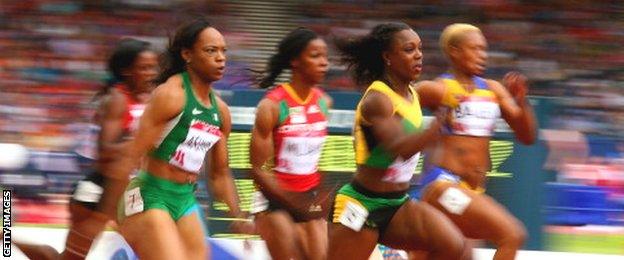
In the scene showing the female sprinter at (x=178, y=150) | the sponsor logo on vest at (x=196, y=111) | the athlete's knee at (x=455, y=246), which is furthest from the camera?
the athlete's knee at (x=455, y=246)

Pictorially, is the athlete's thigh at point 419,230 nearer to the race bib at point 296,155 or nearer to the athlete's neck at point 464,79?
the race bib at point 296,155

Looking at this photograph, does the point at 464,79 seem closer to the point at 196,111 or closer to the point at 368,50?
the point at 368,50

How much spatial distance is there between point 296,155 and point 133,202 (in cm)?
169

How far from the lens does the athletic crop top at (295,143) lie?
781 cm

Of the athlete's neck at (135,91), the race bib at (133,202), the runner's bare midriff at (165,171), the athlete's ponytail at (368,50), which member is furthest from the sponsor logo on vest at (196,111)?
the athlete's neck at (135,91)

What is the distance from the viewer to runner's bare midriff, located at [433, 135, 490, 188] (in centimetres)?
777

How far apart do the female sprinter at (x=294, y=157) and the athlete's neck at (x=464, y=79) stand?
0.81m

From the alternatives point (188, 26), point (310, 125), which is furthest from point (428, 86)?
point (188, 26)

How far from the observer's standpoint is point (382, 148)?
6809mm

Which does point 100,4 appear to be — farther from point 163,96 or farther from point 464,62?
point 163,96

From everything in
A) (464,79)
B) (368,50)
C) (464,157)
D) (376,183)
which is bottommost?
(376,183)

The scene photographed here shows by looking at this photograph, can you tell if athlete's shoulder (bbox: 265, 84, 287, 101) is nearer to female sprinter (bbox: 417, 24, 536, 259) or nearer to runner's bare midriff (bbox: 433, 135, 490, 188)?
female sprinter (bbox: 417, 24, 536, 259)

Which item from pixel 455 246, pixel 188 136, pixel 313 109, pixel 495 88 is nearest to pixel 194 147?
pixel 188 136

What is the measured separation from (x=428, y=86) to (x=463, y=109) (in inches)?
9.9
